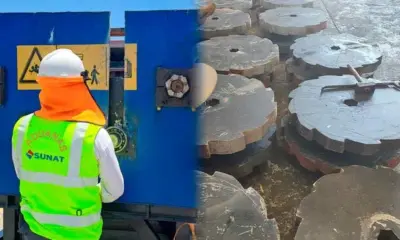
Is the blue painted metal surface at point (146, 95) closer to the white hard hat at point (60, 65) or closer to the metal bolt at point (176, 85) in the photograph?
the metal bolt at point (176, 85)

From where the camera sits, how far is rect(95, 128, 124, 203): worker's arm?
76.4 inches

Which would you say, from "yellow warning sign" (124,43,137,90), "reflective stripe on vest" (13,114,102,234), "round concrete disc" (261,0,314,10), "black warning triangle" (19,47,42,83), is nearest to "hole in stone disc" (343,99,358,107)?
"yellow warning sign" (124,43,137,90)

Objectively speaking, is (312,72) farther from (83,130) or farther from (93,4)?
(83,130)

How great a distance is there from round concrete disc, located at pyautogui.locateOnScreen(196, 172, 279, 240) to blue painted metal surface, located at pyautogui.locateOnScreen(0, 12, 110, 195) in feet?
3.70

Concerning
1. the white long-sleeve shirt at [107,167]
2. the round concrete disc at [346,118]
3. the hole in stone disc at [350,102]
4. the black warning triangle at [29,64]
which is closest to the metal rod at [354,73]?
the round concrete disc at [346,118]

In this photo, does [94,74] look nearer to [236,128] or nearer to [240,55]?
[236,128]

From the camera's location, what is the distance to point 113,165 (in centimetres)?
198

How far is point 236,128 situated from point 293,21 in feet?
10.1

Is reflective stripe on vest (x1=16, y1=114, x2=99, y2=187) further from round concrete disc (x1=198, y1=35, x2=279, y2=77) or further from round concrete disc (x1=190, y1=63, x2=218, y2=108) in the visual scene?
round concrete disc (x1=198, y1=35, x2=279, y2=77)

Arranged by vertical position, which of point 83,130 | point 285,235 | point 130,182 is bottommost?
point 285,235

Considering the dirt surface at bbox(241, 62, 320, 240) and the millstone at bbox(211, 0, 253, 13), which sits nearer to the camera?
the dirt surface at bbox(241, 62, 320, 240)

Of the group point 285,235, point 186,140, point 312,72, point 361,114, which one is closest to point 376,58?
point 312,72

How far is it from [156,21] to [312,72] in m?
3.48

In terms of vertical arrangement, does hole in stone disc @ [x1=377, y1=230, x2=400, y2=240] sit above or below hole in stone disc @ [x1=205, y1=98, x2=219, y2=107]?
below
